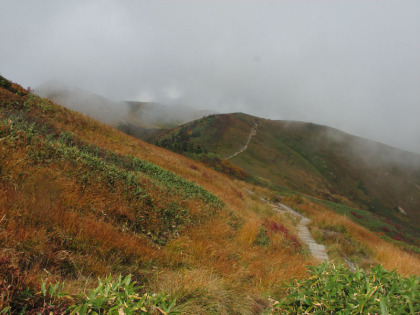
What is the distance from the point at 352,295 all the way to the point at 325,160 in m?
116

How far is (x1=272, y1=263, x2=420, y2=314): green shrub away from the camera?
5.45ft

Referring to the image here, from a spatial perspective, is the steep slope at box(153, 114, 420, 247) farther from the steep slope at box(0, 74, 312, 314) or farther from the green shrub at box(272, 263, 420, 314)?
the green shrub at box(272, 263, 420, 314)

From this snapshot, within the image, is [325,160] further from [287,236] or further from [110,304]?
[110,304]

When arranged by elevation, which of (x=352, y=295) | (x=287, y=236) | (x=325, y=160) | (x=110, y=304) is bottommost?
(x=287, y=236)

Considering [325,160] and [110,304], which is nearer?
[110,304]

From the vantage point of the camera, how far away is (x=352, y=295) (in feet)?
5.77

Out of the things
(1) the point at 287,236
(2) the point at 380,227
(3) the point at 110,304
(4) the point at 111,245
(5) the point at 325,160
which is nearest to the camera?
(3) the point at 110,304

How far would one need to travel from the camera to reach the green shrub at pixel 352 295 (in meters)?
1.66

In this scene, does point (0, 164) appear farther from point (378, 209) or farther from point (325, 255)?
point (378, 209)

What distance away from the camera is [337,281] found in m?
2.05

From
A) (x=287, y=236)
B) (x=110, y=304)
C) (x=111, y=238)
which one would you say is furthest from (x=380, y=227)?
(x=110, y=304)

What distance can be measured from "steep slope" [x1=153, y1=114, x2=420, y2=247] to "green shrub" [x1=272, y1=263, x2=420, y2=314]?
5574cm

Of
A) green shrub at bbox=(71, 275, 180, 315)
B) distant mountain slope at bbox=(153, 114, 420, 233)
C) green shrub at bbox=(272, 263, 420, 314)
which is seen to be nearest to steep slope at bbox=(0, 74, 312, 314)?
green shrub at bbox=(71, 275, 180, 315)

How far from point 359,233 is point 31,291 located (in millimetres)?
14162
